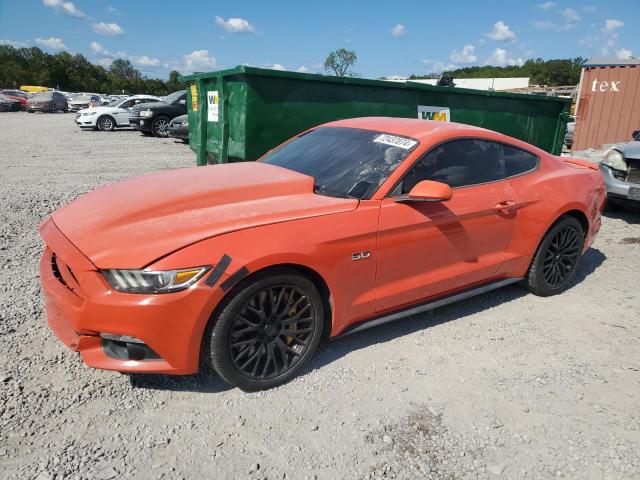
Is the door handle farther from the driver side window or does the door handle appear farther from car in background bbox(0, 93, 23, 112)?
car in background bbox(0, 93, 23, 112)

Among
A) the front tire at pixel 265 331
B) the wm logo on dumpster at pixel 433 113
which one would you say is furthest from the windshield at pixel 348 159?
the wm logo on dumpster at pixel 433 113

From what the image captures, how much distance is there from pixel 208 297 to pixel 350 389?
42.2 inches

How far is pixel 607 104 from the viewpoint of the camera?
12.2 m

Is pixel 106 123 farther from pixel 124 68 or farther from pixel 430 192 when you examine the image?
pixel 124 68

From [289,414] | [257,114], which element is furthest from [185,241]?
[257,114]

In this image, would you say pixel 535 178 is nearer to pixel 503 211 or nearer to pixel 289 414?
pixel 503 211

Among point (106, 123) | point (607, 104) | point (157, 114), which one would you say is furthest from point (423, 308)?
point (106, 123)

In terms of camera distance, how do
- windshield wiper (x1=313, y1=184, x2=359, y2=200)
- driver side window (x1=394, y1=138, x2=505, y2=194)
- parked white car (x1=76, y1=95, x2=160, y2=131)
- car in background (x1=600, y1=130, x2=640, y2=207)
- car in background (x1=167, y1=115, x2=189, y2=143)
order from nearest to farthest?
windshield wiper (x1=313, y1=184, x2=359, y2=200) → driver side window (x1=394, y1=138, x2=505, y2=194) → car in background (x1=600, y1=130, x2=640, y2=207) → car in background (x1=167, y1=115, x2=189, y2=143) → parked white car (x1=76, y1=95, x2=160, y2=131)

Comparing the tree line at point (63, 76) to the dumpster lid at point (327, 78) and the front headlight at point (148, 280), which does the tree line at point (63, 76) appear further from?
the front headlight at point (148, 280)

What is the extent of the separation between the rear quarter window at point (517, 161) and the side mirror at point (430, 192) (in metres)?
1.11

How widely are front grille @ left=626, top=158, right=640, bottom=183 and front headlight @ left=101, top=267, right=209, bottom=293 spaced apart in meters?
6.61

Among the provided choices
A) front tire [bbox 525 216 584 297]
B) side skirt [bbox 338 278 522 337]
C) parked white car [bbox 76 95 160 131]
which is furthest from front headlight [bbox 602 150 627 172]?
parked white car [bbox 76 95 160 131]

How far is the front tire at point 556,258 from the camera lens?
13.7ft

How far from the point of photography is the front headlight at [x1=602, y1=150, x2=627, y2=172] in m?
6.73
